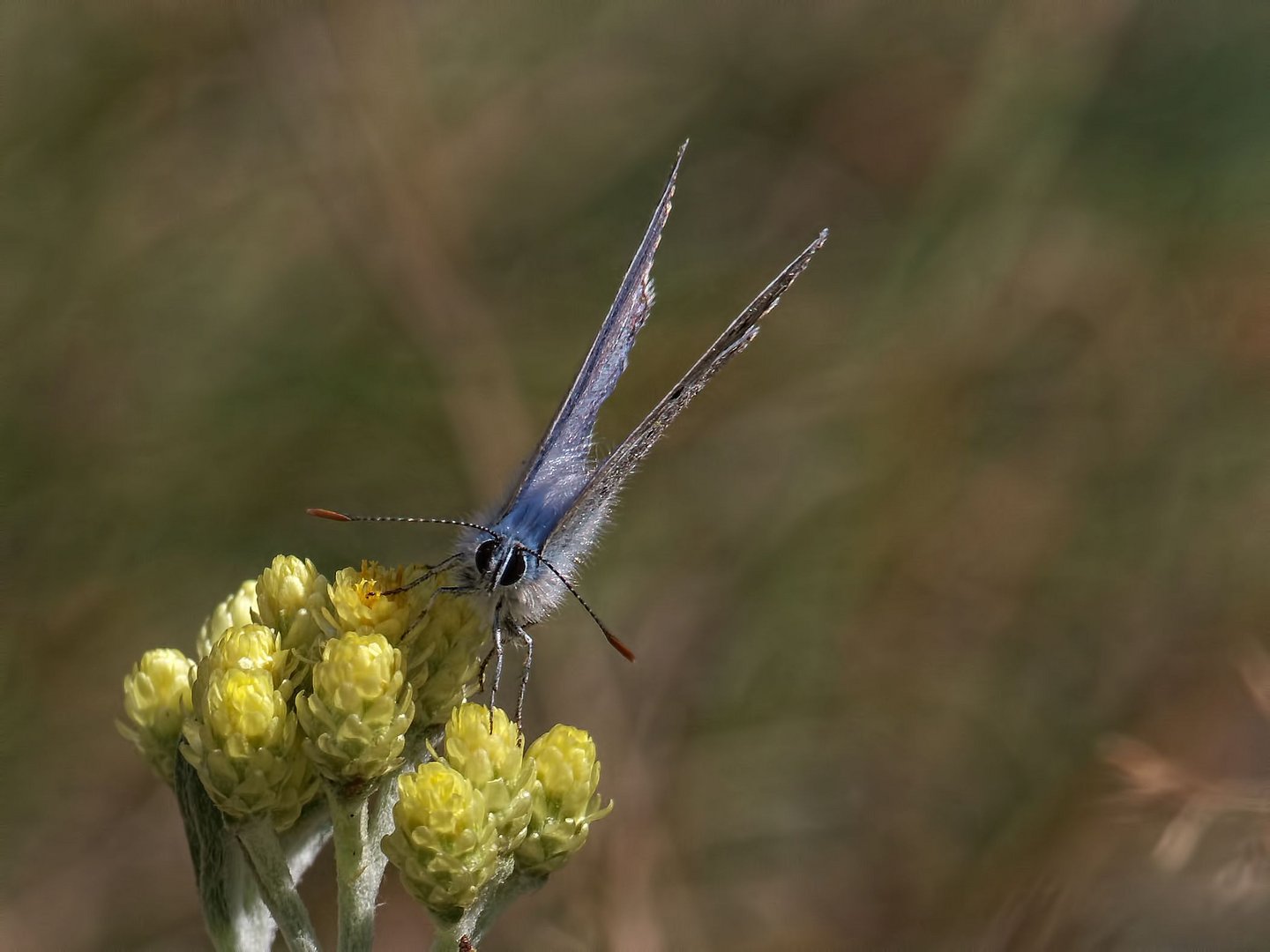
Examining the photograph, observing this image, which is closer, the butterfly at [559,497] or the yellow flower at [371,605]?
the yellow flower at [371,605]

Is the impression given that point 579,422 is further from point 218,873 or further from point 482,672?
point 218,873

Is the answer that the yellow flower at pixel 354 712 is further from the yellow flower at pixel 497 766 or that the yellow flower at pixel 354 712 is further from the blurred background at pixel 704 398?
the blurred background at pixel 704 398

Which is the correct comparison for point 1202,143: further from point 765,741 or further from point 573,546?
point 573,546

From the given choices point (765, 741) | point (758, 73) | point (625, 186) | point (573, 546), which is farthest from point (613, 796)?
point (758, 73)

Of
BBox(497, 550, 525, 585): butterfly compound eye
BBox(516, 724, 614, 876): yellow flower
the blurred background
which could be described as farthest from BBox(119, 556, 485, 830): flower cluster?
the blurred background

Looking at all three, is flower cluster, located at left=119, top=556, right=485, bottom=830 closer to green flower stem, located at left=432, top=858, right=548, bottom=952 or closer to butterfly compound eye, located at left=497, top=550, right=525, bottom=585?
butterfly compound eye, located at left=497, top=550, right=525, bottom=585

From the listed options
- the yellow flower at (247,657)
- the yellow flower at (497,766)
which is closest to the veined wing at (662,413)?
the yellow flower at (497,766)

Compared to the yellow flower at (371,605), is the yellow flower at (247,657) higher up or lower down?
higher up
